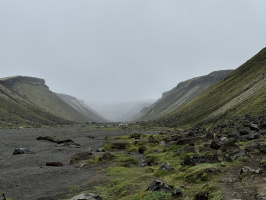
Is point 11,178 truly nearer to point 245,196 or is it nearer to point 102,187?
point 102,187

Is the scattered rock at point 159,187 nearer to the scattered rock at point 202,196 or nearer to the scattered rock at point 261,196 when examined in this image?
the scattered rock at point 202,196

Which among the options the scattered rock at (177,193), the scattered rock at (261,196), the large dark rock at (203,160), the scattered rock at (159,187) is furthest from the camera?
the large dark rock at (203,160)

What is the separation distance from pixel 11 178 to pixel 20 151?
15072mm

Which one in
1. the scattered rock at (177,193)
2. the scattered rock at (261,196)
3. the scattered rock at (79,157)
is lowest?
the scattered rock at (79,157)

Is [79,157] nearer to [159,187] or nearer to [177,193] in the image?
[159,187]

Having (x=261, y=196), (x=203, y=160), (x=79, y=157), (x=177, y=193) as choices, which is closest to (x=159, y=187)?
(x=177, y=193)

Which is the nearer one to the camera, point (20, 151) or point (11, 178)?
point (11, 178)

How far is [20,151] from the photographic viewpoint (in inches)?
1470

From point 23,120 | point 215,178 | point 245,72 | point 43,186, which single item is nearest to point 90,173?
point 43,186

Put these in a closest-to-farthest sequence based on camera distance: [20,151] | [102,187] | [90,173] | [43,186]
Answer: [102,187] → [43,186] → [90,173] → [20,151]

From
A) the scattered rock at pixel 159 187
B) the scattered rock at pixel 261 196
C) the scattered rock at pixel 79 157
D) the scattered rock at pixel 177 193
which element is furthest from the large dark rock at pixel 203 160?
the scattered rock at pixel 79 157

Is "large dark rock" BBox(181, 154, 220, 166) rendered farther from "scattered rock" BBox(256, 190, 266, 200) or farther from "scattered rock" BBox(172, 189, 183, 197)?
"scattered rock" BBox(256, 190, 266, 200)

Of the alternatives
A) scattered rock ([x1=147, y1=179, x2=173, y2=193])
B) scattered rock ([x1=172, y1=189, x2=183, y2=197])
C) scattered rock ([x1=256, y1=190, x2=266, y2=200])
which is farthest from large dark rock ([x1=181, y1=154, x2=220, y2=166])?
scattered rock ([x1=256, y1=190, x2=266, y2=200])

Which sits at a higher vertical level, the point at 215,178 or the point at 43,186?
the point at 215,178
